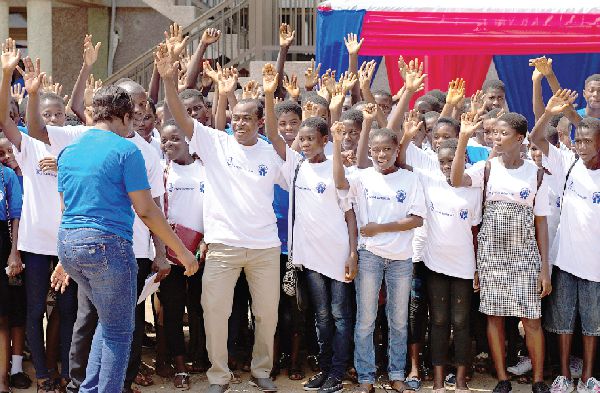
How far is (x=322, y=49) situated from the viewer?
9.34 metres

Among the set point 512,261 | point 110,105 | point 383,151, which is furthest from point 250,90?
point 512,261

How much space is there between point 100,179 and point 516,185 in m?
2.58

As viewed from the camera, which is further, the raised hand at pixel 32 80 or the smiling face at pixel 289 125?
the smiling face at pixel 289 125

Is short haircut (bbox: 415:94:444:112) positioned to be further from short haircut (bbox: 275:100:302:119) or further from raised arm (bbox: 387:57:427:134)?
short haircut (bbox: 275:100:302:119)

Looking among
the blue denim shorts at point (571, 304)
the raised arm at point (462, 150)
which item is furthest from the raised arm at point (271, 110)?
the blue denim shorts at point (571, 304)

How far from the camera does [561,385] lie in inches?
224

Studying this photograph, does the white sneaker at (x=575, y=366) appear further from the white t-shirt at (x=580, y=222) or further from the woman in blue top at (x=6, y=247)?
the woman in blue top at (x=6, y=247)

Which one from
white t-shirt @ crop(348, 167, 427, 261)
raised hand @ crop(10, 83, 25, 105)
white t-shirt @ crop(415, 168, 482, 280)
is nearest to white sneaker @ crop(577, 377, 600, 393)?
white t-shirt @ crop(415, 168, 482, 280)

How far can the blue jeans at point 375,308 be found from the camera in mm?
5578

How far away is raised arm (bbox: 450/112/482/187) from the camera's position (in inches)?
211

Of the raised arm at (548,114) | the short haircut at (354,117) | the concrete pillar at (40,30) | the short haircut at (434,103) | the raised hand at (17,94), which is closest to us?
the raised arm at (548,114)

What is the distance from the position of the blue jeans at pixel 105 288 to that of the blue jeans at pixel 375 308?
5.36 ft

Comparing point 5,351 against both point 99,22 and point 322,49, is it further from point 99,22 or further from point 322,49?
point 99,22

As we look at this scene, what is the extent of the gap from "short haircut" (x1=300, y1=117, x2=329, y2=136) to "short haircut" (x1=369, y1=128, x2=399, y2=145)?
11.4 inches
